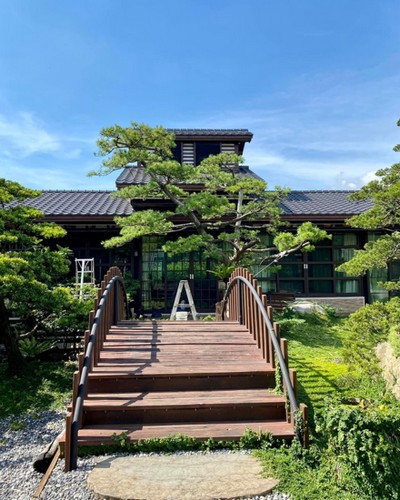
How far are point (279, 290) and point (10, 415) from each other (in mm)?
9401

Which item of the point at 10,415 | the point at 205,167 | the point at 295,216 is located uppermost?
the point at 205,167

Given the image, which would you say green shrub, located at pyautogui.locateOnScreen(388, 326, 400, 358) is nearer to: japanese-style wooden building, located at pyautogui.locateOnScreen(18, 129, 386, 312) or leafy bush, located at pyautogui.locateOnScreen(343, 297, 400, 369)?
leafy bush, located at pyautogui.locateOnScreen(343, 297, 400, 369)

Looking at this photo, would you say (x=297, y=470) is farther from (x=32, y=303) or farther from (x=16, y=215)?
(x=16, y=215)

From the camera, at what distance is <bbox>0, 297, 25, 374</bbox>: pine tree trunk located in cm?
633

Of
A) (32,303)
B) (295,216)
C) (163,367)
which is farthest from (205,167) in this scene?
(163,367)

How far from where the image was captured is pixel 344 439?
2.81 meters

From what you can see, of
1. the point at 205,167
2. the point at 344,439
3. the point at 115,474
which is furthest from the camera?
the point at 205,167

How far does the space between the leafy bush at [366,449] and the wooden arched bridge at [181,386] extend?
63cm

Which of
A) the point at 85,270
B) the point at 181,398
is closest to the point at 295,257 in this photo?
the point at 85,270

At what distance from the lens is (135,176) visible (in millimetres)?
14977

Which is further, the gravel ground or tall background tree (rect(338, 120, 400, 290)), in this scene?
tall background tree (rect(338, 120, 400, 290))

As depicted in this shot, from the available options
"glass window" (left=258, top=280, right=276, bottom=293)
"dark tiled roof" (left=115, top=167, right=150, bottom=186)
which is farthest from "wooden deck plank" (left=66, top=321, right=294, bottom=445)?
"dark tiled roof" (left=115, top=167, right=150, bottom=186)

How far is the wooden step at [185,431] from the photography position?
3.58 metres

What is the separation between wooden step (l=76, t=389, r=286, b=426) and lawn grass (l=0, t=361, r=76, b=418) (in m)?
1.98
